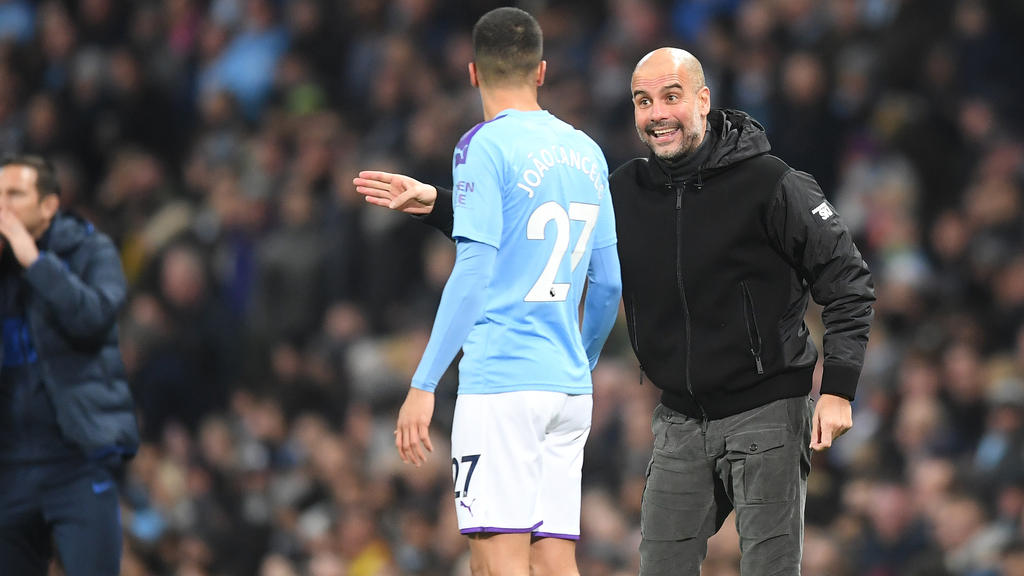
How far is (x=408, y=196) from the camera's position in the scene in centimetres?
517

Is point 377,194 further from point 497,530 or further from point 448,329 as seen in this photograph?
point 497,530

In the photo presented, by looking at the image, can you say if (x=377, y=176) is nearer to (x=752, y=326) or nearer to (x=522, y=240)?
(x=522, y=240)

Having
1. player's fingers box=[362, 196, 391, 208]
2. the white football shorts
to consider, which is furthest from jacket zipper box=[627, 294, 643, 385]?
player's fingers box=[362, 196, 391, 208]

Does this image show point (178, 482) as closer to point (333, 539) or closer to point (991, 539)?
point (333, 539)

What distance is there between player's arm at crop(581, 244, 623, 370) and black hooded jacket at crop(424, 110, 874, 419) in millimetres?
92

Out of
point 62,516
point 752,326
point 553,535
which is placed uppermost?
point 752,326

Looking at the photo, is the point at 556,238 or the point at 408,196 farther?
the point at 408,196

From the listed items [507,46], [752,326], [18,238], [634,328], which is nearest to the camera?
[752,326]

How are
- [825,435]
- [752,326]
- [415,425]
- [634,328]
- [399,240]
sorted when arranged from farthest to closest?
[399,240] → [634,328] → [752,326] → [415,425] → [825,435]

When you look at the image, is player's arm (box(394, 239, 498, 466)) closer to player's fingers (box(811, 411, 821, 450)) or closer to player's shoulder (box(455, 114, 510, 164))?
player's shoulder (box(455, 114, 510, 164))

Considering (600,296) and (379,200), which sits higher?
(379,200)

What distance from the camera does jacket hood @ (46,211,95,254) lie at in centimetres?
619

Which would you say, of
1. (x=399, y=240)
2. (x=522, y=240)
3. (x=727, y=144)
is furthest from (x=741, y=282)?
(x=399, y=240)

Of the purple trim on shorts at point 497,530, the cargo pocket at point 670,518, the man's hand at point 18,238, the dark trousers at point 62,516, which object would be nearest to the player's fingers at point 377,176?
the purple trim on shorts at point 497,530
